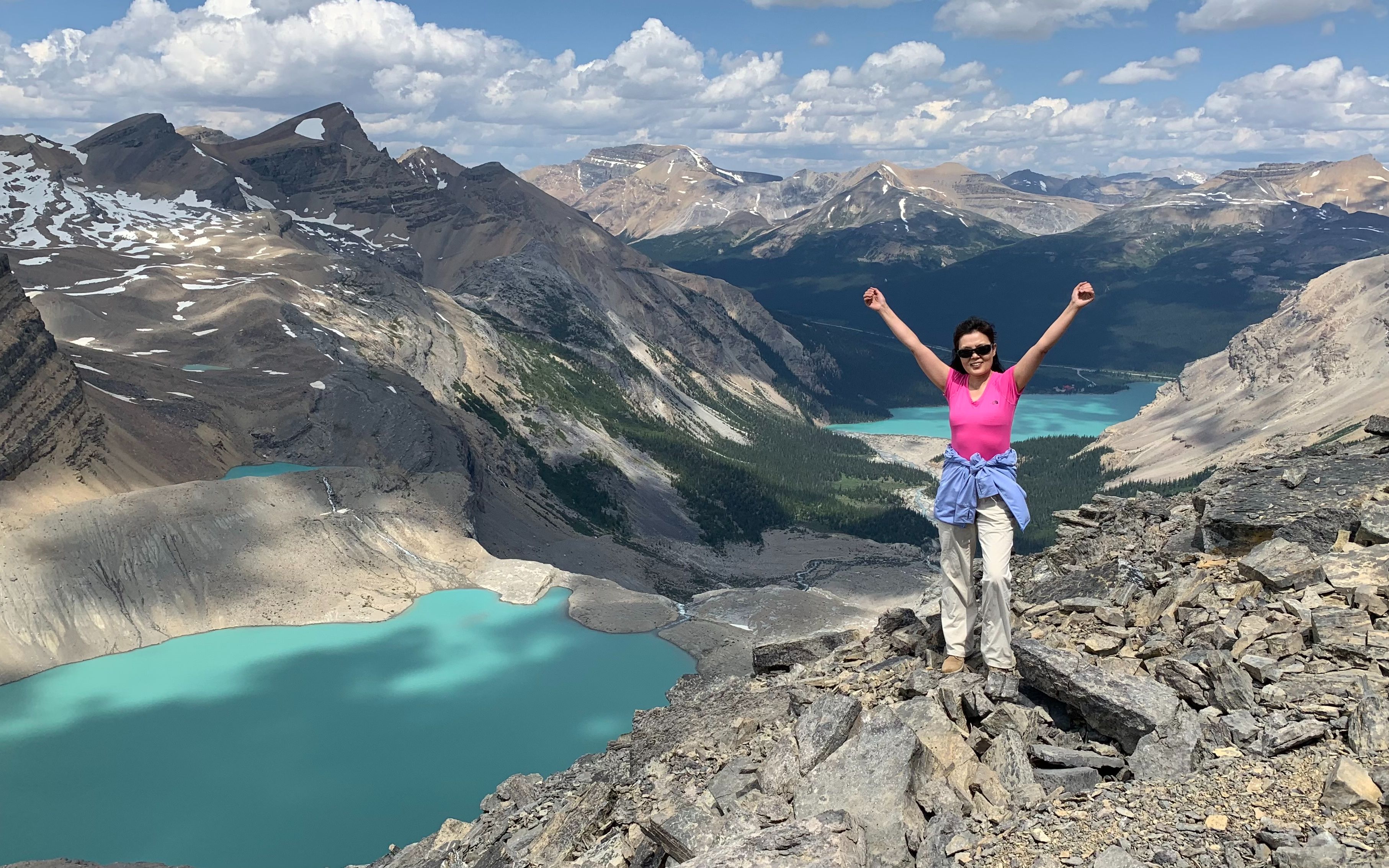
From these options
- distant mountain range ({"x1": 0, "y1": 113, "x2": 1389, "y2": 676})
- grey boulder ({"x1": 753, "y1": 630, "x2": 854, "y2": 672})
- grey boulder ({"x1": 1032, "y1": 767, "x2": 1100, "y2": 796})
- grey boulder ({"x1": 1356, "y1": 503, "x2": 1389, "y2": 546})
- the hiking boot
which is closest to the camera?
grey boulder ({"x1": 1032, "y1": 767, "x2": 1100, "y2": 796})

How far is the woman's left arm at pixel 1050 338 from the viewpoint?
14344mm

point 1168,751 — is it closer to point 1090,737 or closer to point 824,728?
point 1090,737

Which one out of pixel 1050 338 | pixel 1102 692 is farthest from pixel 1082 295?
pixel 1102 692

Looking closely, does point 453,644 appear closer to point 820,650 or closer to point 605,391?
point 820,650

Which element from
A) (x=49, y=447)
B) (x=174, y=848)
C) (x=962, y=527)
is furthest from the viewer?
(x=49, y=447)

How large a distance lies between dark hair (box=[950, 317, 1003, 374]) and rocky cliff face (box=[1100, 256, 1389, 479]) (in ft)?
446

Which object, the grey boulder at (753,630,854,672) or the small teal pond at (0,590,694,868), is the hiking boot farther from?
the small teal pond at (0,590,694,868)

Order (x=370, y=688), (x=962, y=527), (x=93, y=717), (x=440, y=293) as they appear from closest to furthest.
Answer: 1. (x=962, y=527)
2. (x=93, y=717)
3. (x=370, y=688)
4. (x=440, y=293)

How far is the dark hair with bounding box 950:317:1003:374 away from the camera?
15047 mm

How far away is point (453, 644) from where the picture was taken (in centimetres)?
6694

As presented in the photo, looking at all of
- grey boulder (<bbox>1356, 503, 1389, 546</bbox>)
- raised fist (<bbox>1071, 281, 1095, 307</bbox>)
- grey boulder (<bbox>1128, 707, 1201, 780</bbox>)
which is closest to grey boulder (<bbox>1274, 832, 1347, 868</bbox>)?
grey boulder (<bbox>1128, 707, 1201, 780</bbox>)

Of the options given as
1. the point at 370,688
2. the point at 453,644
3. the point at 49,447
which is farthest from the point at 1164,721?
the point at 49,447

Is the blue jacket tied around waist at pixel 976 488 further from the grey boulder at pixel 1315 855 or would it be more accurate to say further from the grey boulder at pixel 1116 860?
the grey boulder at pixel 1315 855

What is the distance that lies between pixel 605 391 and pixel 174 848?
11636 cm
